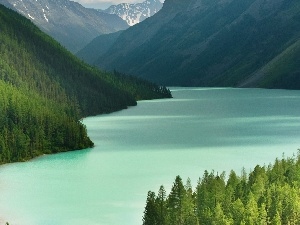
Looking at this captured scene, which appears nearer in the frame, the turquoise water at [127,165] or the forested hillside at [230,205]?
A: the forested hillside at [230,205]

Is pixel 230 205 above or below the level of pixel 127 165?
below

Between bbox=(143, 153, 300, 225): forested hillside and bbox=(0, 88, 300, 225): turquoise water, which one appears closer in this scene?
bbox=(143, 153, 300, 225): forested hillside

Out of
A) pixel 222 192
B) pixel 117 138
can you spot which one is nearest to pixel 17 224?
pixel 222 192

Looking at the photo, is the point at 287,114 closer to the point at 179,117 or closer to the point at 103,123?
the point at 179,117

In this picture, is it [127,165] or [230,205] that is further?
[127,165]
